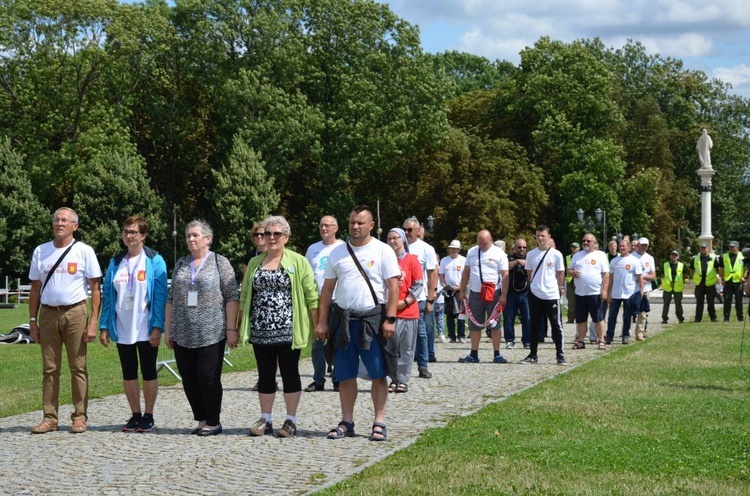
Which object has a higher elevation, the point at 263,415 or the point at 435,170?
the point at 435,170

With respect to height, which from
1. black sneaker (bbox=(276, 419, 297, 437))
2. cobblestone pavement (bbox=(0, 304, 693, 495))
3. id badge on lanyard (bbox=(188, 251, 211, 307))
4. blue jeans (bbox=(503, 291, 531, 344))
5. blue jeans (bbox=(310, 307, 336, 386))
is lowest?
cobblestone pavement (bbox=(0, 304, 693, 495))

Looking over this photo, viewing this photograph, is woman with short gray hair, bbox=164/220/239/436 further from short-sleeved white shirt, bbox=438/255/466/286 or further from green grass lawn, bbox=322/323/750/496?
short-sleeved white shirt, bbox=438/255/466/286

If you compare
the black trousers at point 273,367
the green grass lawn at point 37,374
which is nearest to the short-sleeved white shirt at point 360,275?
the black trousers at point 273,367

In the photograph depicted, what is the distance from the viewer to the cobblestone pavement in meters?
7.96

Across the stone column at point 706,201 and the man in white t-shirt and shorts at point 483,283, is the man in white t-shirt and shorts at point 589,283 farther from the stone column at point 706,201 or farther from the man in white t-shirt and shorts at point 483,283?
the stone column at point 706,201

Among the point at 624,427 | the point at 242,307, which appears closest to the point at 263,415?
the point at 242,307

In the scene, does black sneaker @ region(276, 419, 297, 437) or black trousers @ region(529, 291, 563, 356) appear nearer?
black sneaker @ region(276, 419, 297, 437)

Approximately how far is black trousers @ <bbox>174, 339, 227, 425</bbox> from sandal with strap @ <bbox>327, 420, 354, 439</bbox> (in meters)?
1.04

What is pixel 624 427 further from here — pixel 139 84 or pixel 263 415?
pixel 139 84

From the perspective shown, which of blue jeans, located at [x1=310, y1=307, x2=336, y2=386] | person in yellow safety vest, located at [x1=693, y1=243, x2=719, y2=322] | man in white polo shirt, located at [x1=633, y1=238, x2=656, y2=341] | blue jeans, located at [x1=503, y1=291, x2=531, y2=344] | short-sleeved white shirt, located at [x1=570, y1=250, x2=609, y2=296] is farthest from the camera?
person in yellow safety vest, located at [x1=693, y1=243, x2=719, y2=322]

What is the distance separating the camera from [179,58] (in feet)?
187

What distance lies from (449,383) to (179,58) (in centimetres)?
4495

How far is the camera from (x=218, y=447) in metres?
9.51

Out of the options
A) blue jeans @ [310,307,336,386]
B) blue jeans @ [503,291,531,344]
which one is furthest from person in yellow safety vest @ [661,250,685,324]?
blue jeans @ [310,307,336,386]
